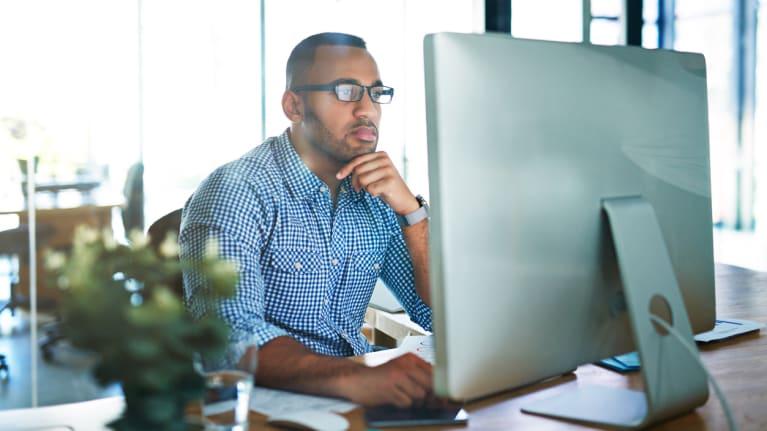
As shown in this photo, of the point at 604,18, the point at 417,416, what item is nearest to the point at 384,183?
the point at 417,416

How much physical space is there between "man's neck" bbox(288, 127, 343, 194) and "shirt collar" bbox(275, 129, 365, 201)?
2.1 inches

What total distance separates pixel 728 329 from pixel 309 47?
106cm

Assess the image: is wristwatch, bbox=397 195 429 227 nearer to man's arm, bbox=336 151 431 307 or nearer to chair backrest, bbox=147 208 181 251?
man's arm, bbox=336 151 431 307

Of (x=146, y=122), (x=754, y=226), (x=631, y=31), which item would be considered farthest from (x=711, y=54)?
(x=146, y=122)

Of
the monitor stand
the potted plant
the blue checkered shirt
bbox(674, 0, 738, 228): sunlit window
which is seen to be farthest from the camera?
bbox(674, 0, 738, 228): sunlit window

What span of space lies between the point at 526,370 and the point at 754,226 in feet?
26.6

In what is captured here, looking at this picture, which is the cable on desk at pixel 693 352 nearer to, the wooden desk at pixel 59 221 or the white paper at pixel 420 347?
the white paper at pixel 420 347

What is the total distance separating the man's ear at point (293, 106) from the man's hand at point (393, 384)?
83 cm

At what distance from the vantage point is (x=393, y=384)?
1.14m

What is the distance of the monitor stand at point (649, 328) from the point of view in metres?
0.98

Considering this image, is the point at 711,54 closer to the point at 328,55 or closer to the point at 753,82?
the point at 753,82

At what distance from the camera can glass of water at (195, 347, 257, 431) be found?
925 millimetres

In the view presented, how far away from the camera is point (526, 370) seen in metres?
0.95

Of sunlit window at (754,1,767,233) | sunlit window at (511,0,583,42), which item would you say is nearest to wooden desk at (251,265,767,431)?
sunlit window at (511,0,583,42)
